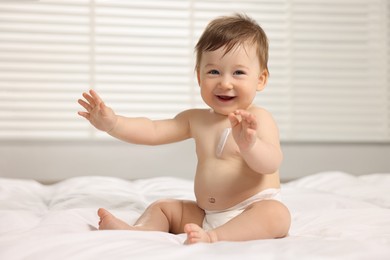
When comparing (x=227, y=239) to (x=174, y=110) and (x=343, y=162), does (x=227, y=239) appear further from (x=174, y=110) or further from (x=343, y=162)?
(x=343, y=162)

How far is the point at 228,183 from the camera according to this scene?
116 centimetres

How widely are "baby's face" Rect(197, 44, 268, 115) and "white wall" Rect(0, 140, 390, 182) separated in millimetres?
1540

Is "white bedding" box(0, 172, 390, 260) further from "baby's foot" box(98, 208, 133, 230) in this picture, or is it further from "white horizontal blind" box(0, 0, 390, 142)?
"white horizontal blind" box(0, 0, 390, 142)

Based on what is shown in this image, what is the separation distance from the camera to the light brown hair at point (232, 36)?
46.9 inches

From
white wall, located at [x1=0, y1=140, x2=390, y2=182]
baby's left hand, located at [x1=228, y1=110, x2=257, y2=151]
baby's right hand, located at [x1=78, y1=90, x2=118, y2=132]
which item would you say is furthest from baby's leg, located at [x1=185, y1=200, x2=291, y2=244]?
white wall, located at [x1=0, y1=140, x2=390, y2=182]

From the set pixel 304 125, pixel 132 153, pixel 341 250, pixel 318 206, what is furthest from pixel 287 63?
pixel 341 250

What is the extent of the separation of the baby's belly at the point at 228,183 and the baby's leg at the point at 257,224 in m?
0.05

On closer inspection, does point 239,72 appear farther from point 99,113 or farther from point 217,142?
point 99,113

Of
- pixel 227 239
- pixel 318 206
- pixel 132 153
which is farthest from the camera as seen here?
pixel 132 153

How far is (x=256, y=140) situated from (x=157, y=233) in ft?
0.79

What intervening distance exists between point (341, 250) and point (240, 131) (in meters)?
0.29

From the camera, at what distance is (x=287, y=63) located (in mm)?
2844

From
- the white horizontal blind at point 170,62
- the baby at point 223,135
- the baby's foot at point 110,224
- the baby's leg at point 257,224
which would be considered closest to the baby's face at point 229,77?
the baby at point 223,135

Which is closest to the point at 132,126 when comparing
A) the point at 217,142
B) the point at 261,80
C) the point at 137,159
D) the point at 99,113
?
the point at 99,113
